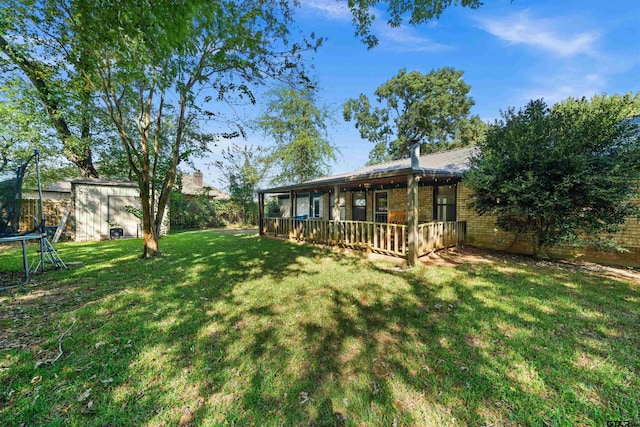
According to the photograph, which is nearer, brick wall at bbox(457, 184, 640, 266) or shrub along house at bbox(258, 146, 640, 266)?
brick wall at bbox(457, 184, 640, 266)

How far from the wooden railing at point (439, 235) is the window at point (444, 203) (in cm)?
81

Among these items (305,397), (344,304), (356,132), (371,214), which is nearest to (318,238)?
(371,214)

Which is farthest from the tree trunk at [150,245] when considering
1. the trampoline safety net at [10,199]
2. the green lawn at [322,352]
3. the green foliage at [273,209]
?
the green foliage at [273,209]

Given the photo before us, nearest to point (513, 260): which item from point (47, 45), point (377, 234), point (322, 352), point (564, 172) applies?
point (564, 172)

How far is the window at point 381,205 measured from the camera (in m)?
11.6

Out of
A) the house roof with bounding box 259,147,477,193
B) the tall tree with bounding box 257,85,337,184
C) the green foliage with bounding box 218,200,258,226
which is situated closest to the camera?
the house roof with bounding box 259,147,477,193

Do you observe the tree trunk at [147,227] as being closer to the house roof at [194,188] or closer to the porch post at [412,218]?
the porch post at [412,218]

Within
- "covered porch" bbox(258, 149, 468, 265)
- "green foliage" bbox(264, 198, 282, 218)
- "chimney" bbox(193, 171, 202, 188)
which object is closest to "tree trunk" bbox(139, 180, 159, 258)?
"covered porch" bbox(258, 149, 468, 265)

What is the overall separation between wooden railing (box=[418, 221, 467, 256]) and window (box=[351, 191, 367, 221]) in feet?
15.1

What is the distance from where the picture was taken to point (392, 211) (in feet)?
36.1

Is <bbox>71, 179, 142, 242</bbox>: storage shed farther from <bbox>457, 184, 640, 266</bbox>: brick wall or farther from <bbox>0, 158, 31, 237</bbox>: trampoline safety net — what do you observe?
<bbox>457, 184, 640, 266</bbox>: brick wall

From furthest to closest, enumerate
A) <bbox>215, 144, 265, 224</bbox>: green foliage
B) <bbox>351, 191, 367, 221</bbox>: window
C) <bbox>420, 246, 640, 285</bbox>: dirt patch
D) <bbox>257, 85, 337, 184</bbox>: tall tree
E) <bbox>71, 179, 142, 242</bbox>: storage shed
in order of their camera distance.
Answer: <bbox>257, 85, 337, 184</bbox>: tall tree → <bbox>215, 144, 265, 224</bbox>: green foliage → <bbox>351, 191, 367, 221</bbox>: window → <bbox>71, 179, 142, 242</bbox>: storage shed → <bbox>420, 246, 640, 285</bbox>: dirt patch

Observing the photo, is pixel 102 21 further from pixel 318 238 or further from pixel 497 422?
pixel 318 238

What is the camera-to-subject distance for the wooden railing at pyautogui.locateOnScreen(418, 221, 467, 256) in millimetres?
7020
